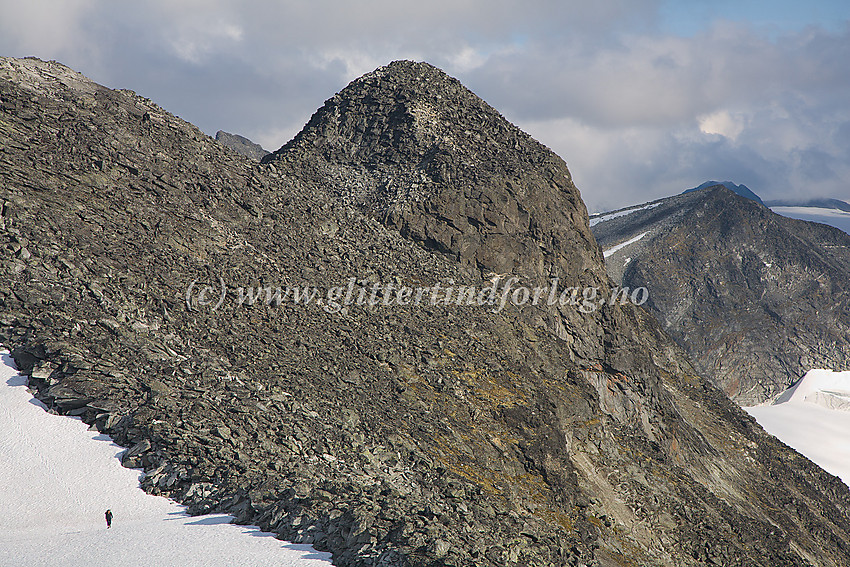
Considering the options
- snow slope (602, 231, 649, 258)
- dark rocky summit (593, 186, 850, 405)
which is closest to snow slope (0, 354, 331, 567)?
dark rocky summit (593, 186, 850, 405)

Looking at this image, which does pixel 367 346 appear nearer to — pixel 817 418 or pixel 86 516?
pixel 86 516

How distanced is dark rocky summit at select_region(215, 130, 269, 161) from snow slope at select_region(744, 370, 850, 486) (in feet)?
373

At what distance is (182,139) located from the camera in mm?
37500

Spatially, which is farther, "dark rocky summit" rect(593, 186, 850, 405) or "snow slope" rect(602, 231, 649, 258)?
"snow slope" rect(602, 231, 649, 258)

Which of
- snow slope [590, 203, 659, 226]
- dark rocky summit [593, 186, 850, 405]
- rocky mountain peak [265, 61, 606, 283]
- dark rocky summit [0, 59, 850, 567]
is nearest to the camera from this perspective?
dark rocky summit [0, 59, 850, 567]

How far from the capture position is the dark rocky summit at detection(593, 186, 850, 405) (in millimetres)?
118375

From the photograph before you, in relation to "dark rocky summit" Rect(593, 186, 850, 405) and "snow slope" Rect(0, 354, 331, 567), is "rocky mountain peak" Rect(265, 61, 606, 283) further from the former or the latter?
"dark rocky summit" Rect(593, 186, 850, 405)

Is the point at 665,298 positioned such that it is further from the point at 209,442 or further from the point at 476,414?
the point at 209,442

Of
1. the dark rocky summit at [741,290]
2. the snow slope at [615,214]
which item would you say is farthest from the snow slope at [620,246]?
the snow slope at [615,214]

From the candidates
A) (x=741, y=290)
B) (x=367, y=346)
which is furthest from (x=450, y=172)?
(x=741, y=290)

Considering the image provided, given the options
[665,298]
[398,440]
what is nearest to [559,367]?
[398,440]

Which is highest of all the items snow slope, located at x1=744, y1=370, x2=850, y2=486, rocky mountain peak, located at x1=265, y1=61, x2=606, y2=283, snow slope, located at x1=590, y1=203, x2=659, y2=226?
snow slope, located at x1=590, y1=203, x2=659, y2=226

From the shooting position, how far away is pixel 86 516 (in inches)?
738

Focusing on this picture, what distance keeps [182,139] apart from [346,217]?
10637 mm
